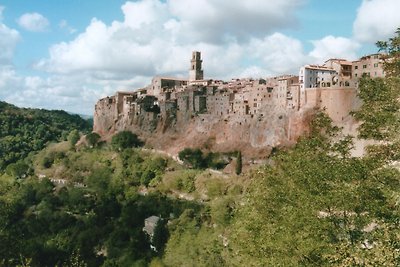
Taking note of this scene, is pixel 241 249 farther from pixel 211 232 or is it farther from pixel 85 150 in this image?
pixel 85 150

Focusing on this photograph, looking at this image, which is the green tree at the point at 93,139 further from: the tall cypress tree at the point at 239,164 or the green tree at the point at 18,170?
the tall cypress tree at the point at 239,164

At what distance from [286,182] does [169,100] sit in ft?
192

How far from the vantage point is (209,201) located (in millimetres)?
50781

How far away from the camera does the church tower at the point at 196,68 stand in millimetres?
85000

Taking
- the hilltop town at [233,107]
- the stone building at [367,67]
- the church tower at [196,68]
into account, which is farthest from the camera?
the church tower at [196,68]

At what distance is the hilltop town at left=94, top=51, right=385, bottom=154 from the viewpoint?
51469 mm

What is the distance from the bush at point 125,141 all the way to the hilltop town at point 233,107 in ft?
4.69

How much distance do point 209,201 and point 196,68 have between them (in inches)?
1563

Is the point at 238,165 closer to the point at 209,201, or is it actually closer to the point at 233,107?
the point at 209,201

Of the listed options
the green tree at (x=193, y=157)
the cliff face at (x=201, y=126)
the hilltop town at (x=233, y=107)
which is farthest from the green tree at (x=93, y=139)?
the green tree at (x=193, y=157)

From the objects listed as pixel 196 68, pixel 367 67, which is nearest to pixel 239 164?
pixel 367 67

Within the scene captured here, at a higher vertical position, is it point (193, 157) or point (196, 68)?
point (196, 68)

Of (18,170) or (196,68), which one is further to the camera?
(196,68)

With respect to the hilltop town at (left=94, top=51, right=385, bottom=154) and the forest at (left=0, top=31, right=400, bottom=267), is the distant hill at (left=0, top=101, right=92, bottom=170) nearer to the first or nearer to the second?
the forest at (left=0, top=31, right=400, bottom=267)
